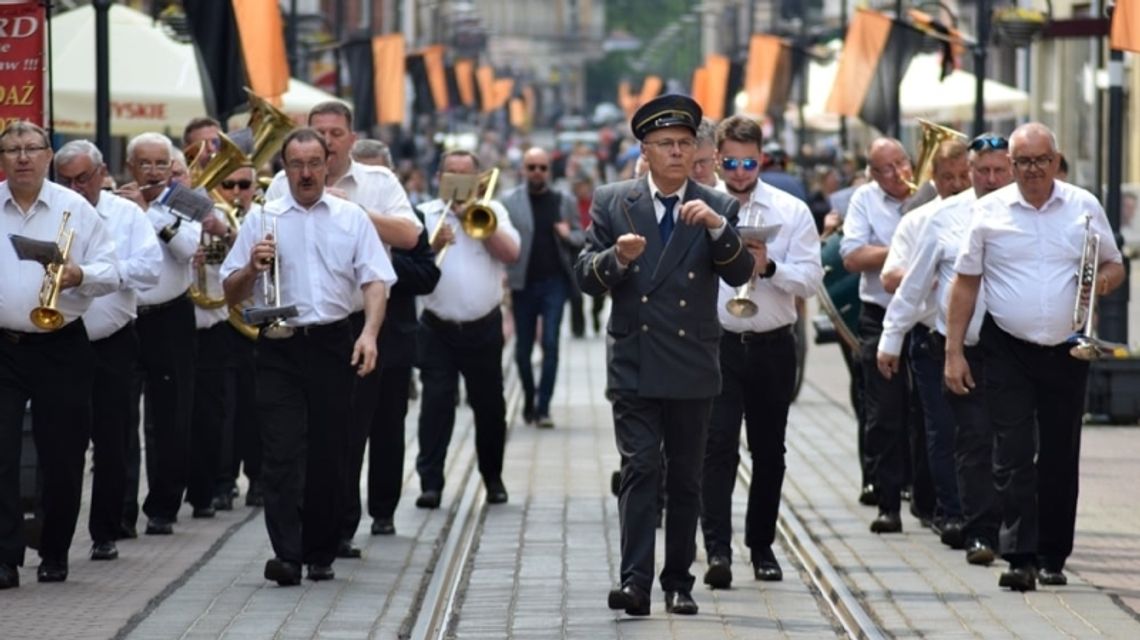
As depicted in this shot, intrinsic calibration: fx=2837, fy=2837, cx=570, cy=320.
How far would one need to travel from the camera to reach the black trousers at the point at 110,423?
501 inches

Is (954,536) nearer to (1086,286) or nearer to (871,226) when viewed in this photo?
(871,226)

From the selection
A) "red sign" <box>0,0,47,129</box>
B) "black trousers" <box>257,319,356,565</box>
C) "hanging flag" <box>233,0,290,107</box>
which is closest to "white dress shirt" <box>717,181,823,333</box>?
"black trousers" <box>257,319,356,565</box>

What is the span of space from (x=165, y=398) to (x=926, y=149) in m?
4.15

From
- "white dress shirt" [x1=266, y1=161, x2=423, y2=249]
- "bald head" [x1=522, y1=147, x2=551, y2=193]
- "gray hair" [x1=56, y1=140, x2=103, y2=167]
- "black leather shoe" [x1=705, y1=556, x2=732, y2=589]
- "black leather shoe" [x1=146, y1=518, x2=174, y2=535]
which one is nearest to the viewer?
"black leather shoe" [x1=705, y1=556, x2=732, y2=589]

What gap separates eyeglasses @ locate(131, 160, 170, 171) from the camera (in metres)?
13.9

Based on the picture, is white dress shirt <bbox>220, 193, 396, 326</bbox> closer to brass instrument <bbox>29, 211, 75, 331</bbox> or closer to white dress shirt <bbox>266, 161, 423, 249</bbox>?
brass instrument <bbox>29, 211, 75, 331</bbox>

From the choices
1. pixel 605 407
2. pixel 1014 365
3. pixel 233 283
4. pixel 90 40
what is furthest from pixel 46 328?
pixel 605 407

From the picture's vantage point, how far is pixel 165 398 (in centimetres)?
1400

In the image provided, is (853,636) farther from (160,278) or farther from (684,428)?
(160,278)

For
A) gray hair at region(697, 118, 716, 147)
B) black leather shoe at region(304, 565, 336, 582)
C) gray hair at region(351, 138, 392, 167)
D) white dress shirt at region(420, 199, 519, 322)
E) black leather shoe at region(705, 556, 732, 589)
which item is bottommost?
black leather shoe at region(304, 565, 336, 582)

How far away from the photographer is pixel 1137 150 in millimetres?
47375

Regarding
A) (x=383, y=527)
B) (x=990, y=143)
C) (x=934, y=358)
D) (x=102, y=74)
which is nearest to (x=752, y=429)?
(x=934, y=358)

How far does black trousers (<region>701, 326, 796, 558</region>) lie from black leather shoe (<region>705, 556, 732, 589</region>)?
0.12 ft

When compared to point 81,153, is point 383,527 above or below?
below
